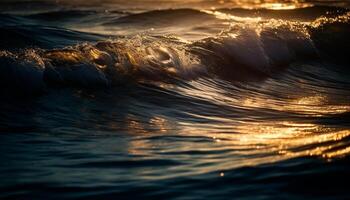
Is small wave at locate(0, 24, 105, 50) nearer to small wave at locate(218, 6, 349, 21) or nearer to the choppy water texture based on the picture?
the choppy water texture

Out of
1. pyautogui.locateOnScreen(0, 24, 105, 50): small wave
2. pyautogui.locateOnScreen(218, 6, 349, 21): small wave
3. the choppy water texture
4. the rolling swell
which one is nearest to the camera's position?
the choppy water texture

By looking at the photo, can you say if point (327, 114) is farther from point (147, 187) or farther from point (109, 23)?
point (109, 23)

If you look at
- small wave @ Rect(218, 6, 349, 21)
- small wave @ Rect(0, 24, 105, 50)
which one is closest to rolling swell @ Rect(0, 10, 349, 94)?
small wave @ Rect(0, 24, 105, 50)

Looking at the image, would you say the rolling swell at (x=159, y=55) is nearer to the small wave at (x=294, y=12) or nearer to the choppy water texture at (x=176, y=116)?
the choppy water texture at (x=176, y=116)

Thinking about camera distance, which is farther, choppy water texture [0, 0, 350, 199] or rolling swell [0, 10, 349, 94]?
rolling swell [0, 10, 349, 94]

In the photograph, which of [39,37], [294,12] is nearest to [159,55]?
[39,37]

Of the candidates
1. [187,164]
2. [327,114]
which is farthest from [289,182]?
[327,114]

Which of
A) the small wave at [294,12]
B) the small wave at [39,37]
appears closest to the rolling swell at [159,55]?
the small wave at [39,37]

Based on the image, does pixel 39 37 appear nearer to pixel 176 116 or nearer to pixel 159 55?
pixel 159 55

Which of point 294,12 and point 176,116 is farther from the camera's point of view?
point 294,12
